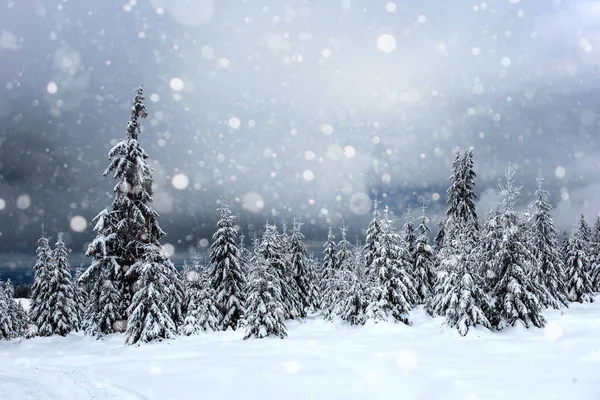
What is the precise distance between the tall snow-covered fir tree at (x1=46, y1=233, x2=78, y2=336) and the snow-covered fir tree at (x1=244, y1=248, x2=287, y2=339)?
2111 centimetres

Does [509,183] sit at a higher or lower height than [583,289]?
higher

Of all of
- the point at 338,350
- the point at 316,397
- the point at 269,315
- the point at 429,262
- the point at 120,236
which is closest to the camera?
the point at 316,397

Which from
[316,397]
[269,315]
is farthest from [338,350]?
[316,397]

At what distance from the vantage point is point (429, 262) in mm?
43125

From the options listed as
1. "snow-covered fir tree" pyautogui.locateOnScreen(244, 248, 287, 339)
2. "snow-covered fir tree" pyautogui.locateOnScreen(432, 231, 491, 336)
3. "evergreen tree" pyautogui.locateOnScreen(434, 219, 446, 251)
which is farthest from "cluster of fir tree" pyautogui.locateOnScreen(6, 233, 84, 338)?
"evergreen tree" pyautogui.locateOnScreen(434, 219, 446, 251)

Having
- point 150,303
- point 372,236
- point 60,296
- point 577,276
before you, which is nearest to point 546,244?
point 577,276

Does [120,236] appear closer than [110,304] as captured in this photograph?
Yes

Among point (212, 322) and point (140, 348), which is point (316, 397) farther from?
point (212, 322)

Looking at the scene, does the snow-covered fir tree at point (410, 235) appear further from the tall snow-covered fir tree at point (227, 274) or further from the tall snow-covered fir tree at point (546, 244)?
the tall snow-covered fir tree at point (227, 274)

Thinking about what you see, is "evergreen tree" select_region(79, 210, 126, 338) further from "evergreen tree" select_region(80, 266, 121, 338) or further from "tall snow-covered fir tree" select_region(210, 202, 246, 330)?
"tall snow-covered fir tree" select_region(210, 202, 246, 330)

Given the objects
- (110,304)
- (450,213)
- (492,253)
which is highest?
(450,213)

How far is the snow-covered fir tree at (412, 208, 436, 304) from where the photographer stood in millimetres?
42594

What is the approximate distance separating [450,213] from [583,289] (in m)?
17.4

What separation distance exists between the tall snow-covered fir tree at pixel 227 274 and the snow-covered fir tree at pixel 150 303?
9.89 metres
